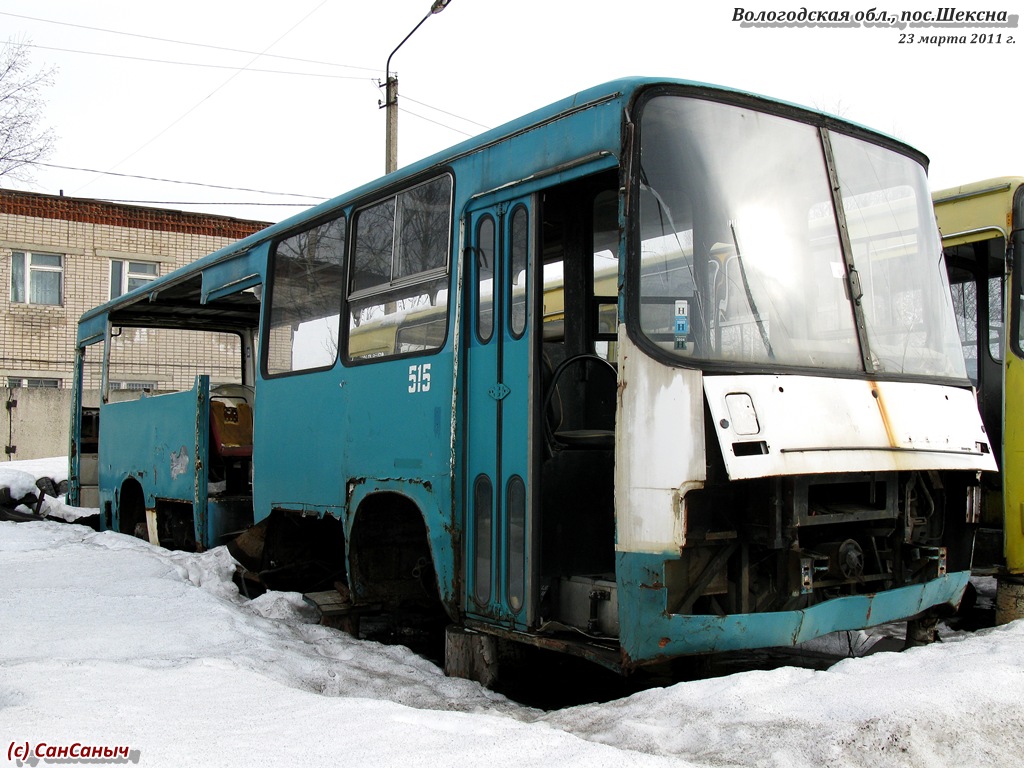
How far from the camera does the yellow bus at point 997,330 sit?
6301 mm

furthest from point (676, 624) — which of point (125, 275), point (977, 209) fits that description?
point (125, 275)

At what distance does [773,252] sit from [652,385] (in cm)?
94

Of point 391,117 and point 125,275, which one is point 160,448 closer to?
point 391,117

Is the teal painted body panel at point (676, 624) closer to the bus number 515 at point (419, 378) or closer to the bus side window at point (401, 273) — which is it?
the bus number 515 at point (419, 378)

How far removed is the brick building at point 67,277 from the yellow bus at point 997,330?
746 inches

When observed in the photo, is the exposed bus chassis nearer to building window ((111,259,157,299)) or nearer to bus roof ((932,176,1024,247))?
bus roof ((932,176,1024,247))

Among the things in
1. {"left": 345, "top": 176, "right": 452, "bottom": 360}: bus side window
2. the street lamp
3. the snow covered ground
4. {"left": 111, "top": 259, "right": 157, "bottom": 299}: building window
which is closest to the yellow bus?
the snow covered ground

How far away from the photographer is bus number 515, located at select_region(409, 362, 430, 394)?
17.7ft

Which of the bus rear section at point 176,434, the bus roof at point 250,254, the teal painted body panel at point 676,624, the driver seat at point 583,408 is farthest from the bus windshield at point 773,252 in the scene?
the bus rear section at point 176,434

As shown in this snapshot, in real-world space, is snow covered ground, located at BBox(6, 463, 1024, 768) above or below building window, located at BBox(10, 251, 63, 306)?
below

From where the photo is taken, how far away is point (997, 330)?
680cm

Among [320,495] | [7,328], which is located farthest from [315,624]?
[7,328]

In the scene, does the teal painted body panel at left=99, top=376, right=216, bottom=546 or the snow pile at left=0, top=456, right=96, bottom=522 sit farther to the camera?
the snow pile at left=0, top=456, right=96, bottom=522

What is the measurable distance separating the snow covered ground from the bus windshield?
137 cm
